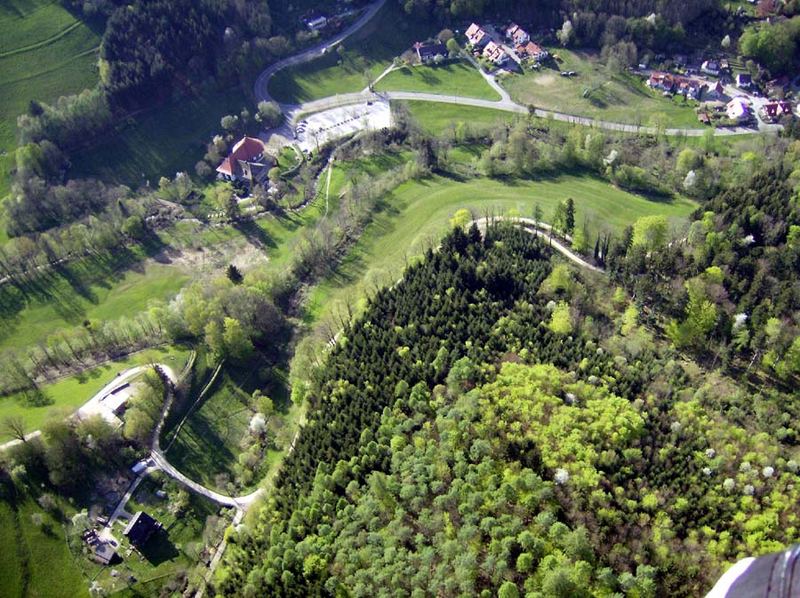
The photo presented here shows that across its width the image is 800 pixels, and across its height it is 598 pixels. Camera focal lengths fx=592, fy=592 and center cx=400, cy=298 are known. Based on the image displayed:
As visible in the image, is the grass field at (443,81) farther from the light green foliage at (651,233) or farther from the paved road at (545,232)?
the light green foliage at (651,233)

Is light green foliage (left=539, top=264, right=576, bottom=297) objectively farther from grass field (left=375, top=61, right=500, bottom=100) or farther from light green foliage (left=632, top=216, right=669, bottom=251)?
grass field (left=375, top=61, right=500, bottom=100)

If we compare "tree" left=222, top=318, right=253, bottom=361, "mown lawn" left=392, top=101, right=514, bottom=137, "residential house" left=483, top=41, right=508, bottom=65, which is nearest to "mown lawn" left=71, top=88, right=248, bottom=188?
"mown lawn" left=392, top=101, right=514, bottom=137

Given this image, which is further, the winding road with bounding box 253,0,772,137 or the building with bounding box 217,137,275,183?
the building with bounding box 217,137,275,183

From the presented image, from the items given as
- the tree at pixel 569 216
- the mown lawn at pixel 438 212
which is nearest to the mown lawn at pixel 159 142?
the mown lawn at pixel 438 212

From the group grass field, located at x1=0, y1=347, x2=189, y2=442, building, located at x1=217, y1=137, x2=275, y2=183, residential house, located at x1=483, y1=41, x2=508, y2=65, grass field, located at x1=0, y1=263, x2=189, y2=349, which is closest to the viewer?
grass field, located at x1=0, y1=347, x2=189, y2=442

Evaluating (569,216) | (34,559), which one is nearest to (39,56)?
(34,559)

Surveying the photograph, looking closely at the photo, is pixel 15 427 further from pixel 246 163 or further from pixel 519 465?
pixel 246 163

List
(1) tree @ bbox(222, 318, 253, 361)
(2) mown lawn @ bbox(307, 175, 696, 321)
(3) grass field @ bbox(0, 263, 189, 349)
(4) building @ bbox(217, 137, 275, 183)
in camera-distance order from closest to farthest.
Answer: (1) tree @ bbox(222, 318, 253, 361) < (2) mown lawn @ bbox(307, 175, 696, 321) < (3) grass field @ bbox(0, 263, 189, 349) < (4) building @ bbox(217, 137, 275, 183)
